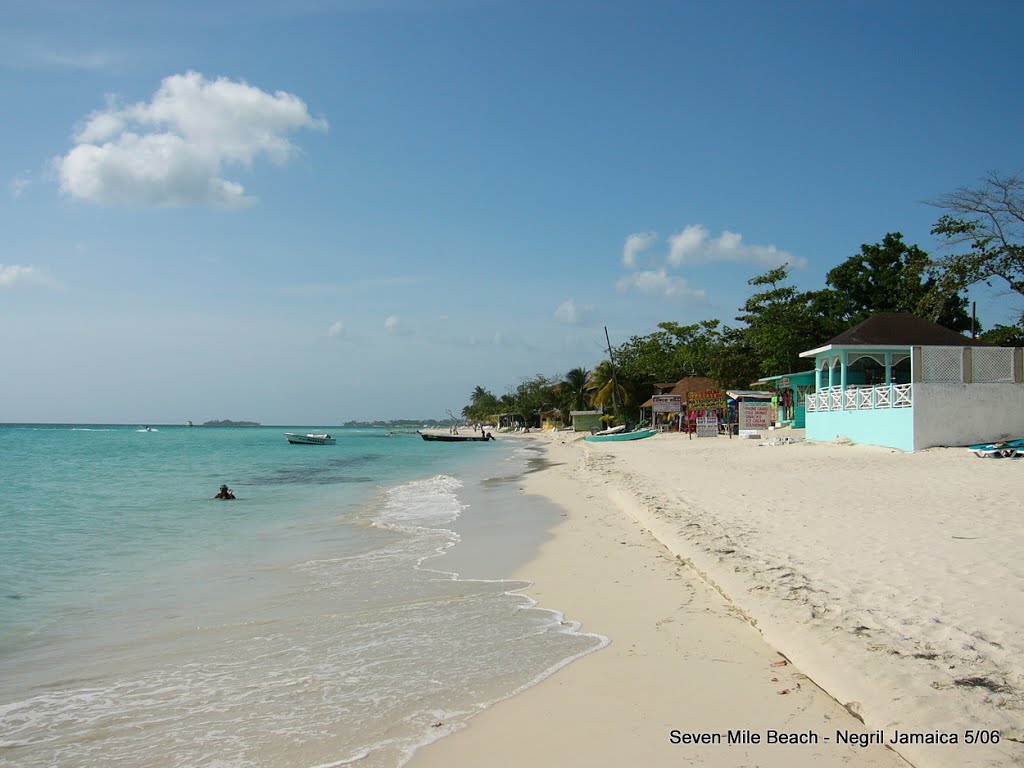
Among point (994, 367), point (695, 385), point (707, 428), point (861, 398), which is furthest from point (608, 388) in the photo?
point (994, 367)

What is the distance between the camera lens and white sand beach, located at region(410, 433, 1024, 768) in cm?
348

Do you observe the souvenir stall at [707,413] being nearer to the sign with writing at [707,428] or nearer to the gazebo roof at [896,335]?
the sign with writing at [707,428]

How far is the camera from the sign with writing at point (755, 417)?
102 ft

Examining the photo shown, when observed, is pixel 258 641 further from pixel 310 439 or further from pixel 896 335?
pixel 310 439

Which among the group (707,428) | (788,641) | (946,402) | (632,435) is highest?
(946,402)

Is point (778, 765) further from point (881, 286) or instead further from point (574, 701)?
point (881, 286)

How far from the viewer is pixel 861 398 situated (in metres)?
20.5

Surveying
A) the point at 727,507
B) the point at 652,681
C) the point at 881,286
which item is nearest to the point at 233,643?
the point at 652,681

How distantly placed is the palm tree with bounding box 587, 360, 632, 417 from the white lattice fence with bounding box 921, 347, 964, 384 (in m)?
33.9

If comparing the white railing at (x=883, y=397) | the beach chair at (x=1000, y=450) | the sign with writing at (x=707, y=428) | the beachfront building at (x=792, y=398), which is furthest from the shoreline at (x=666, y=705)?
the sign with writing at (x=707, y=428)

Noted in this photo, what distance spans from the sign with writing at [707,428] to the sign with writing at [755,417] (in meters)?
3.37

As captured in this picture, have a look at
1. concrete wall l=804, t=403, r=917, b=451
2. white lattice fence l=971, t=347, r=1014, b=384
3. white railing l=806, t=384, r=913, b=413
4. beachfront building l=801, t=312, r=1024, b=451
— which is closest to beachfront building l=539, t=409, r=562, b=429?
white railing l=806, t=384, r=913, b=413

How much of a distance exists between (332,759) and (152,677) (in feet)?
7.39

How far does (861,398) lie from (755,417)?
34.6 feet
